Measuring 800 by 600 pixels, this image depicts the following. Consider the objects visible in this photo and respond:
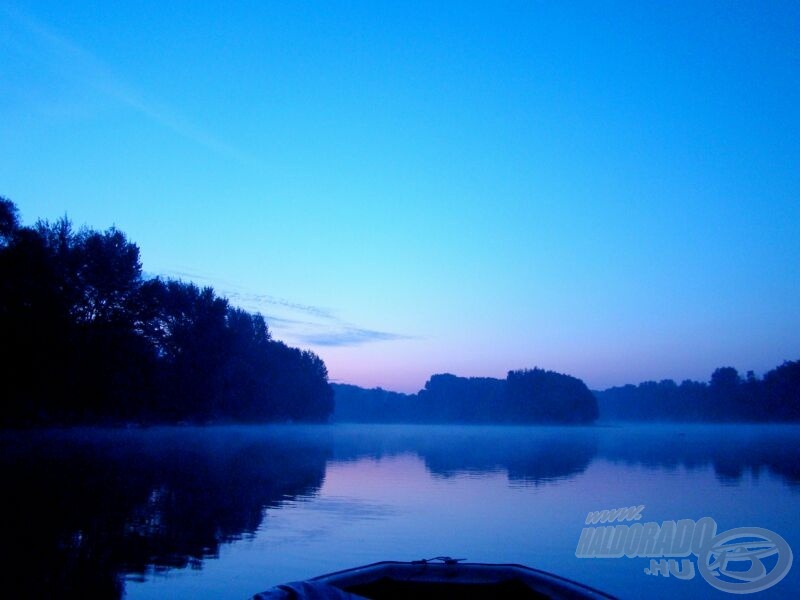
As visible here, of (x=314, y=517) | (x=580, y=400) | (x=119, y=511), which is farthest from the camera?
(x=580, y=400)

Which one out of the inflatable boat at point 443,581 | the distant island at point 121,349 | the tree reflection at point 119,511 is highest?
the distant island at point 121,349

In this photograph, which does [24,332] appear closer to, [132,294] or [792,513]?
[132,294]

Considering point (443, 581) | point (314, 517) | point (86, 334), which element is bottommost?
point (314, 517)

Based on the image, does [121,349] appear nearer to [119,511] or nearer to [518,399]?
[119,511]

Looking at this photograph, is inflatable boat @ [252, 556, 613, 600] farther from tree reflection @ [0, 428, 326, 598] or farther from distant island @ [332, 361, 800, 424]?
distant island @ [332, 361, 800, 424]

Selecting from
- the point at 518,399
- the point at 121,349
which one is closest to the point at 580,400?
the point at 518,399

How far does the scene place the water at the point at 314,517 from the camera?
10.5 metres

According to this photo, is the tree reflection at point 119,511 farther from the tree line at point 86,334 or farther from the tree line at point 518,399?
the tree line at point 518,399

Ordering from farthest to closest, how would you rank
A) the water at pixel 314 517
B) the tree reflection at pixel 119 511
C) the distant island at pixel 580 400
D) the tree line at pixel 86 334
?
the distant island at pixel 580 400
the tree line at pixel 86 334
the water at pixel 314 517
the tree reflection at pixel 119 511

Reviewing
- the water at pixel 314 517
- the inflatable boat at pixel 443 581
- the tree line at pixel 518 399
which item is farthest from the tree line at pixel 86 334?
the tree line at pixel 518 399

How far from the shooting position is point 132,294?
1702 inches

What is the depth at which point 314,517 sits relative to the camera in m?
16.3

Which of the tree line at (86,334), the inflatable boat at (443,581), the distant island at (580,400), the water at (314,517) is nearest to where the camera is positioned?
the inflatable boat at (443,581)

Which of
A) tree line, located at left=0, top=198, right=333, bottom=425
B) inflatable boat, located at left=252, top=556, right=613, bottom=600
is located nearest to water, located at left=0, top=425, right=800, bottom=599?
inflatable boat, located at left=252, top=556, right=613, bottom=600
